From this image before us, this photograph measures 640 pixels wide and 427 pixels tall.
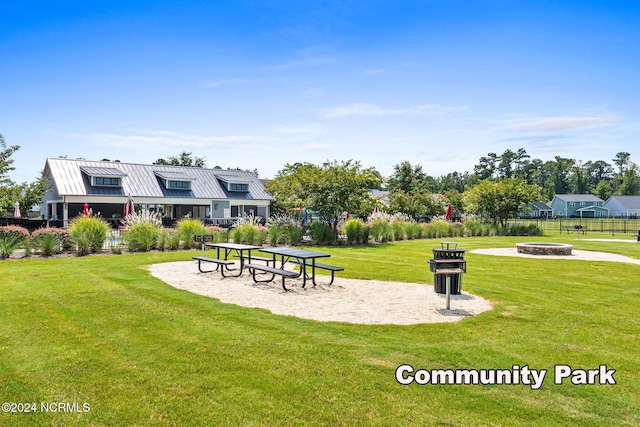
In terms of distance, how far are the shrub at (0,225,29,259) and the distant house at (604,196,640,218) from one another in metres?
81.6

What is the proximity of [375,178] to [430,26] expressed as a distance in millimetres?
10149

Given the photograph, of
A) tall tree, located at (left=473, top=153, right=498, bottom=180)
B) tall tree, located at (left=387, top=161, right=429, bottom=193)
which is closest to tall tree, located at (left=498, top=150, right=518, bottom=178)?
tall tree, located at (left=473, top=153, right=498, bottom=180)

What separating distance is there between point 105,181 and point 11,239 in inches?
778

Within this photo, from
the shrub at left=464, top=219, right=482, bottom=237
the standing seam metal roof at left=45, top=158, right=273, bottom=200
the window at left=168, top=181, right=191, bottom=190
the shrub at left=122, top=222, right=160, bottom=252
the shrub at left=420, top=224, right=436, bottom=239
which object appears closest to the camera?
the shrub at left=122, top=222, right=160, bottom=252

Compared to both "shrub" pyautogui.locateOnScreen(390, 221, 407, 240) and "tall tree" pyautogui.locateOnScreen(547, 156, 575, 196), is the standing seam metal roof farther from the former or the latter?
"tall tree" pyautogui.locateOnScreen(547, 156, 575, 196)

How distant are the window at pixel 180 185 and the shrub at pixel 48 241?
21602 millimetres

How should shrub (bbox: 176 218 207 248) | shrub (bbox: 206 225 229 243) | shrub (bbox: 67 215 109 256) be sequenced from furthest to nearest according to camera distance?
shrub (bbox: 206 225 229 243) → shrub (bbox: 176 218 207 248) → shrub (bbox: 67 215 109 256)

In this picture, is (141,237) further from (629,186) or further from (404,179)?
(629,186)

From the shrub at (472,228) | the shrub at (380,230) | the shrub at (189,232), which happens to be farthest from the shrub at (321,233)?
the shrub at (472,228)

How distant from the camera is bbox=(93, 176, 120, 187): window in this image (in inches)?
1220

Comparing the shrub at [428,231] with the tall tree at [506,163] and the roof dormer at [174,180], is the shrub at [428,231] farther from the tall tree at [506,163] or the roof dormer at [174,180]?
the tall tree at [506,163]

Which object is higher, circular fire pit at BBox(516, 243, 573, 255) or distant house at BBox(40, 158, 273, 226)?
distant house at BBox(40, 158, 273, 226)

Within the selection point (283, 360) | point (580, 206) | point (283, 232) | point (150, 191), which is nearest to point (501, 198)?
point (283, 232)

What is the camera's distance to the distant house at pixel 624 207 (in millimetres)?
70875
